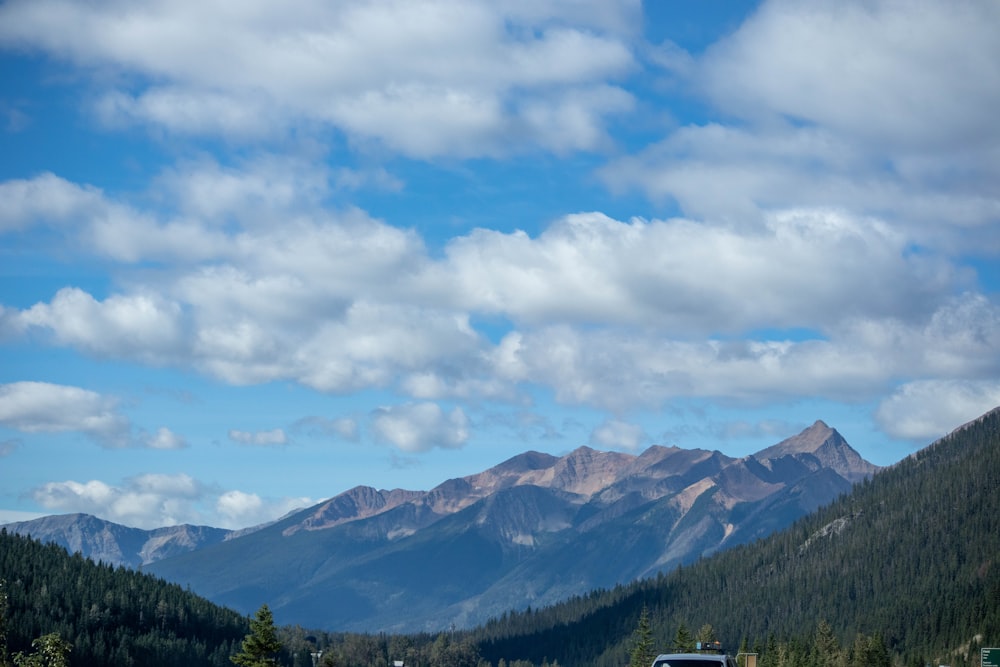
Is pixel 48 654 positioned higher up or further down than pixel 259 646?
further down

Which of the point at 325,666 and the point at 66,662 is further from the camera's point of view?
the point at 325,666

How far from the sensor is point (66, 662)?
35.8 metres

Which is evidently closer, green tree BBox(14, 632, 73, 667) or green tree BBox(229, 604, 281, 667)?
green tree BBox(14, 632, 73, 667)

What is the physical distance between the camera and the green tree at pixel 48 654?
1313 inches

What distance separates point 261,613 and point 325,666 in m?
28.1

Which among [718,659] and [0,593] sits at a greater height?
[0,593]

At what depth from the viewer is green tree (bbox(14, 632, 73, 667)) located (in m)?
33.3

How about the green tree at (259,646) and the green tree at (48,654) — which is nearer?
the green tree at (48,654)

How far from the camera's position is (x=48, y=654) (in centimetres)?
3366

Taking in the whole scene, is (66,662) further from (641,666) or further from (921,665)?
(921,665)

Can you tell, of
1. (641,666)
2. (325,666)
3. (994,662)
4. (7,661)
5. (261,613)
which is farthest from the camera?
(641,666)

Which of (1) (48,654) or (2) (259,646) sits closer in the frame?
(1) (48,654)

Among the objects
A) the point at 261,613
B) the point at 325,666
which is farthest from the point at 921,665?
the point at 261,613

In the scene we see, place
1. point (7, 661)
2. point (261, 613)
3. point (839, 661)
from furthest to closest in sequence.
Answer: point (839, 661) < point (261, 613) < point (7, 661)
